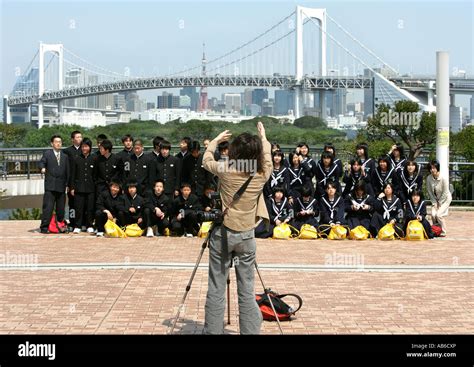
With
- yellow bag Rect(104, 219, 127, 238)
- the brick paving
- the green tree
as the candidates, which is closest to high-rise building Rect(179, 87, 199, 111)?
the green tree

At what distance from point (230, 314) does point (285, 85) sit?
6537 cm

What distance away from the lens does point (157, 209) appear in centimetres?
1423

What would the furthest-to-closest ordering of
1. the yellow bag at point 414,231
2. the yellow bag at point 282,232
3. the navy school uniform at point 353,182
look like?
the navy school uniform at point 353,182
the yellow bag at point 282,232
the yellow bag at point 414,231

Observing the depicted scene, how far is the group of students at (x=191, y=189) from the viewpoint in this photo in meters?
14.4

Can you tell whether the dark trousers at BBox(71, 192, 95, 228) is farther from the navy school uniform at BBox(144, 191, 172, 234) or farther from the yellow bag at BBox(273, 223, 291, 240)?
the yellow bag at BBox(273, 223, 291, 240)

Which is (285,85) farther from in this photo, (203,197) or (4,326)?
(4,326)

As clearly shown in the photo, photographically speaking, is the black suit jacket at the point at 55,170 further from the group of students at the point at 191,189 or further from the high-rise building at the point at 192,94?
the high-rise building at the point at 192,94

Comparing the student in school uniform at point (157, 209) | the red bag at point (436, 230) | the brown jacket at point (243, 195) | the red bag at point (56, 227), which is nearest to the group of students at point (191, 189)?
the student in school uniform at point (157, 209)

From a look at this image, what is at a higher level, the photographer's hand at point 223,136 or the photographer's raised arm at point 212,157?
the photographer's hand at point 223,136

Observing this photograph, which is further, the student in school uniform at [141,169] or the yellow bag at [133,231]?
the student in school uniform at [141,169]

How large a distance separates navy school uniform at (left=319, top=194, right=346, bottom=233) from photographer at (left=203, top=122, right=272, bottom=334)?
7.44m

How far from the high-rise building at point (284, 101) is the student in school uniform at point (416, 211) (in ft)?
187

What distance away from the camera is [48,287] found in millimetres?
9766

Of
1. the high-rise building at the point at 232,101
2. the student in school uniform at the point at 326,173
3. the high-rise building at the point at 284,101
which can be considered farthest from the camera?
the high-rise building at the point at 232,101
